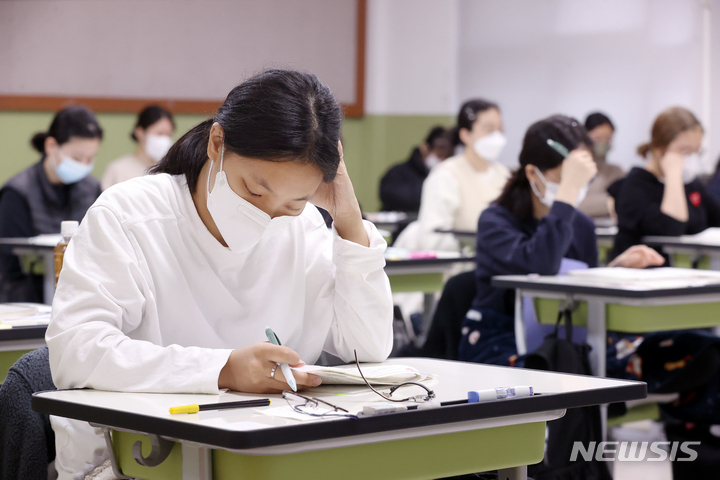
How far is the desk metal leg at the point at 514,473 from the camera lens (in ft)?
4.78

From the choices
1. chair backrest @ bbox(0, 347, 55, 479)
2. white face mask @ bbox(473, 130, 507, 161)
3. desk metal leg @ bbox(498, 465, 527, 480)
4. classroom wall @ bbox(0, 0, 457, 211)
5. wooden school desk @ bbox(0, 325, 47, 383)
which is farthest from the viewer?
classroom wall @ bbox(0, 0, 457, 211)

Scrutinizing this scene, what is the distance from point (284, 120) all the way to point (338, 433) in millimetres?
525

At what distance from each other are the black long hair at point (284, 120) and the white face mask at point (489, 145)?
385 cm

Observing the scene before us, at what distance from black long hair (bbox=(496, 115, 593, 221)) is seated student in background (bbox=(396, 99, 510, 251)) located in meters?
1.97

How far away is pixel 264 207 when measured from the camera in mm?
1521

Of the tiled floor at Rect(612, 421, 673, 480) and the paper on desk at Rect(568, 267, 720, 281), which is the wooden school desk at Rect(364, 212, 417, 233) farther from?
the paper on desk at Rect(568, 267, 720, 281)

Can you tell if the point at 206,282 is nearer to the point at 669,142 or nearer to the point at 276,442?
the point at 276,442

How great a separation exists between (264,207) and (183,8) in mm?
5744

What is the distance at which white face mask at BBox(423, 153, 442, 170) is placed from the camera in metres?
7.27

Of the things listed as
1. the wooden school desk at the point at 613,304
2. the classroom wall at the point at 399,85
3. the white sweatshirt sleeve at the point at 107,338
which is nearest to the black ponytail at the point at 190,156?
the white sweatshirt sleeve at the point at 107,338

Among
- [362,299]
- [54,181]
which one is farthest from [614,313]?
[54,181]

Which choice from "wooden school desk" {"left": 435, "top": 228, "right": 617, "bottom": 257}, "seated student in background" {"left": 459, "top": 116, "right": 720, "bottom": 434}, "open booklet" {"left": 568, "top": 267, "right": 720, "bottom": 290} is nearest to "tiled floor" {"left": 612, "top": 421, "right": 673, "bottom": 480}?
"seated student in background" {"left": 459, "top": 116, "right": 720, "bottom": 434}

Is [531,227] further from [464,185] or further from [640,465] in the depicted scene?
[464,185]

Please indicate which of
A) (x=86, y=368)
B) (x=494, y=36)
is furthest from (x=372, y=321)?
(x=494, y=36)
